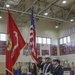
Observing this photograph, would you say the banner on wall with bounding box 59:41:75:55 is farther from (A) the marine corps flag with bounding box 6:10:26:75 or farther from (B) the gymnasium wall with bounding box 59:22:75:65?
(A) the marine corps flag with bounding box 6:10:26:75

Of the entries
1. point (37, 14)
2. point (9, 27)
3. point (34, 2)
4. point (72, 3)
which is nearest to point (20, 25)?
point (37, 14)

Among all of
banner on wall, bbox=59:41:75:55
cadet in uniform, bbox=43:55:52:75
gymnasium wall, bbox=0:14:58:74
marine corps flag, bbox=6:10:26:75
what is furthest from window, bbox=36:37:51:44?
marine corps flag, bbox=6:10:26:75

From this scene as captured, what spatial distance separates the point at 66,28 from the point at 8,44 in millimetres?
12121

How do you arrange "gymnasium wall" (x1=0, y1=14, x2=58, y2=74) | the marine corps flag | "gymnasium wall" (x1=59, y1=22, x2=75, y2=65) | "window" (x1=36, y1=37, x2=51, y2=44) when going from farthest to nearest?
1. "window" (x1=36, y1=37, x2=51, y2=44)
2. "gymnasium wall" (x1=0, y1=14, x2=58, y2=74)
3. "gymnasium wall" (x1=59, y1=22, x2=75, y2=65)
4. the marine corps flag

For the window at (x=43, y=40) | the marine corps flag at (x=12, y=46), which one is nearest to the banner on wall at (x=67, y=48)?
the window at (x=43, y=40)

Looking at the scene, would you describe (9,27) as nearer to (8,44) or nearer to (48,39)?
(8,44)

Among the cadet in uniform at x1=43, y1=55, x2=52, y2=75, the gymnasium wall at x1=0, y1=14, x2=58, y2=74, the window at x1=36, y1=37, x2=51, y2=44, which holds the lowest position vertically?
the cadet in uniform at x1=43, y1=55, x2=52, y2=75

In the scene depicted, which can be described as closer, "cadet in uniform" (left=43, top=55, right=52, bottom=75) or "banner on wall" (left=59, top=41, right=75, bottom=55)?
"cadet in uniform" (left=43, top=55, right=52, bottom=75)

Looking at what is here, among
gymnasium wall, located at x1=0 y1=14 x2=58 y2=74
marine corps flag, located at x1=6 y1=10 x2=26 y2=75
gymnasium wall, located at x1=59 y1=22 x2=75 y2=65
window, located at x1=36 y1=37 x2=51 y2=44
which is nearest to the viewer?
marine corps flag, located at x1=6 y1=10 x2=26 y2=75

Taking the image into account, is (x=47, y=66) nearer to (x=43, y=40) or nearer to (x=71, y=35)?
(x=71, y=35)

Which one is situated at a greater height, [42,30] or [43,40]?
[42,30]

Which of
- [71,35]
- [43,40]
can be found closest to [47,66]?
[71,35]

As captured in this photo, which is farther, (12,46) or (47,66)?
(47,66)

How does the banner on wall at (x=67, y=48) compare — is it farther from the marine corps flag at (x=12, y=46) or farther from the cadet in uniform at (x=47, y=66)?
the marine corps flag at (x=12, y=46)
